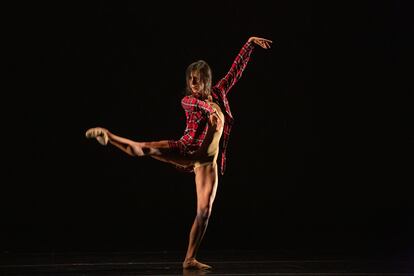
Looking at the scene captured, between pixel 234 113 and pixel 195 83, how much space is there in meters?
2.62

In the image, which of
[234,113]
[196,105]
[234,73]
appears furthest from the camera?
[234,113]

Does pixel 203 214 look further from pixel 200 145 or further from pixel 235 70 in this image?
pixel 235 70

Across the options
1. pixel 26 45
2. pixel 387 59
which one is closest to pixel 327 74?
pixel 387 59

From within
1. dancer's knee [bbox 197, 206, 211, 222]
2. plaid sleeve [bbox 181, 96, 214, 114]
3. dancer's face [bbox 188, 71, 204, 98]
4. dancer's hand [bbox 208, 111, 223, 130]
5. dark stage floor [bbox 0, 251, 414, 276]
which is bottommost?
dark stage floor [bbox 0, 251, 414, 276]

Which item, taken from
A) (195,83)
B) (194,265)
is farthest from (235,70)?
(194,265)

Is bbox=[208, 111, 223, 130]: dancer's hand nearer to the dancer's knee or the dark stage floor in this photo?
the dancer's knee

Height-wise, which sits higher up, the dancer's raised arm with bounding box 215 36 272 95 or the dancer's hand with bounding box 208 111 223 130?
the dancer's raised arm with bounding box 215 36 272 95

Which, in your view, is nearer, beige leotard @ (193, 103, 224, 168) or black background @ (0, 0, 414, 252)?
beige leotard @ (193, 103, 224, 168)

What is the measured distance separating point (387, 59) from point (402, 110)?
1.81 ft

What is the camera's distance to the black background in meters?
6.39

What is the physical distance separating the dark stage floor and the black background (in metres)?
0.97

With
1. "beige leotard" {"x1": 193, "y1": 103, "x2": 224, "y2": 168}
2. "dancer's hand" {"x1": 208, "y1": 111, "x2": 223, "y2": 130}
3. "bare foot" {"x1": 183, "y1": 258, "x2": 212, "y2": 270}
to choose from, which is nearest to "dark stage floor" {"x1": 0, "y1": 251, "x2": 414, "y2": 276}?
"bare foot" {"x1": 183, "y1": 258, "x2": 212, "y2": 270}

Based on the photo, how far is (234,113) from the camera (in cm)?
674

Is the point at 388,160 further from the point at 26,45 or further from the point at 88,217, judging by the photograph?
the point at 26,45
